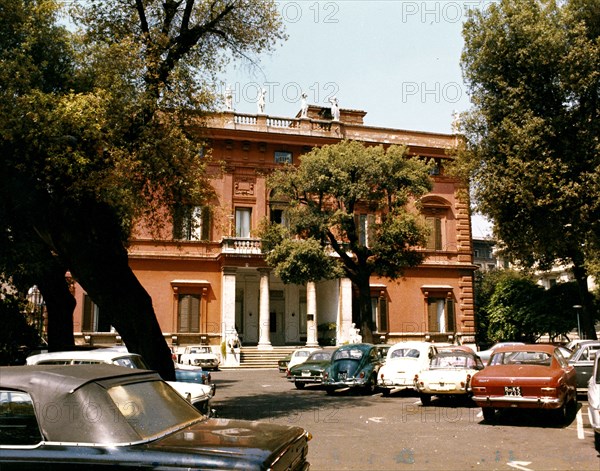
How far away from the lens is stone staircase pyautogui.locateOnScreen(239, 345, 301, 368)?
102 ft

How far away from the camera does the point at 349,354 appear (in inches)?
762

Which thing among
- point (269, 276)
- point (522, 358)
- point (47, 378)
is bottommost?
point (522, 358)

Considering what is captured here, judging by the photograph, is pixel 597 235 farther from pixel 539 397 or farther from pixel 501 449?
pixel 501 449

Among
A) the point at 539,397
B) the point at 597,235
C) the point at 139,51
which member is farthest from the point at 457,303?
the point at 139,51

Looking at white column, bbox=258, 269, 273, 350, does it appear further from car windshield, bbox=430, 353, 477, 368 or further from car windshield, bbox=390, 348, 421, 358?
car windshield, bbox=430, 353, 477, 368

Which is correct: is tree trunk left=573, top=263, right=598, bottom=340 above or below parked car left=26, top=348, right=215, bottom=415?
above

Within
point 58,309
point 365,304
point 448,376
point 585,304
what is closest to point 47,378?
point 448,376

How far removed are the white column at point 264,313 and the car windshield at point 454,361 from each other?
1811 cm

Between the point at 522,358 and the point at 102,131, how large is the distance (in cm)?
1014

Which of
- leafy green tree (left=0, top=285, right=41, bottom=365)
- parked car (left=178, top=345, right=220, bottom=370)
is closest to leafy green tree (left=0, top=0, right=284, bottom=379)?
leafy green tree (left=0, top=285, right=41, bottom=365)

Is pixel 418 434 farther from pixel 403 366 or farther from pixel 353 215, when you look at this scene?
pixel 353 215

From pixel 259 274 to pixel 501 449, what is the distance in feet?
85.9

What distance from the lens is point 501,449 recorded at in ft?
30.0

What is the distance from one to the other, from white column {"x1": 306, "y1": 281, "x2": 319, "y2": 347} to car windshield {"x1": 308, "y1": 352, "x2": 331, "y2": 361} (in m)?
10.9
